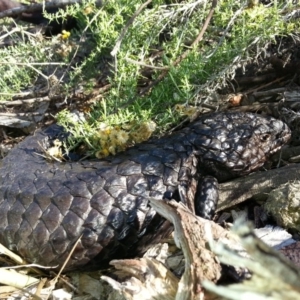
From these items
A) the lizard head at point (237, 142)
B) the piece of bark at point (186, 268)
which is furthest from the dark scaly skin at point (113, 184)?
the piece of bark at point (186, 268)

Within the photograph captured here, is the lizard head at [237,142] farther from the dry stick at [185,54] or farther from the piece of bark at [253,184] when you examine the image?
the dry stick at [185,54]

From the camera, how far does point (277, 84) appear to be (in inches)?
153

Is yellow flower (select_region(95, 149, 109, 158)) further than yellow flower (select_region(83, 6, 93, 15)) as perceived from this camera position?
No

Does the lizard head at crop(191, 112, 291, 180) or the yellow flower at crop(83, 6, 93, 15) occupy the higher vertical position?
the yellow flower at crop(83, 6, 93, 15)

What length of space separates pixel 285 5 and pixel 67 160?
182 centimetres

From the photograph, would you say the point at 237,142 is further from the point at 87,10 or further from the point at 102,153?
the point at 87,10

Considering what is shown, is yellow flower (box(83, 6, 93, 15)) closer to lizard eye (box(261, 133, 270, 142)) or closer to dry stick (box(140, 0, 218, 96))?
dry stick (box(140, 0, 218, 96))

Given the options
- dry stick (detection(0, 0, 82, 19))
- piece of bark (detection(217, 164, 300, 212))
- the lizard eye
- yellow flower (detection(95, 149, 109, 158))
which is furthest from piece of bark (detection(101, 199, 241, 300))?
dry stick (detection(0, 0, 82, 19))

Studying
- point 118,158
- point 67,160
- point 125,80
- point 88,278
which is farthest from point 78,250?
point 125,80

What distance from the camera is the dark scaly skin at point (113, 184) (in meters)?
2.94

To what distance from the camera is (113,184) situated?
10.0 feet

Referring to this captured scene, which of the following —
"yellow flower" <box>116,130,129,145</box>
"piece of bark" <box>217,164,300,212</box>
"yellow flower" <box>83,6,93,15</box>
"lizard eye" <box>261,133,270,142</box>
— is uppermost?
"yellow flower" <box>83,6,93,15</box>

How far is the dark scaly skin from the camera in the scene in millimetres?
2936

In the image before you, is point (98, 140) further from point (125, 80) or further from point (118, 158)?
point (125, 80)
